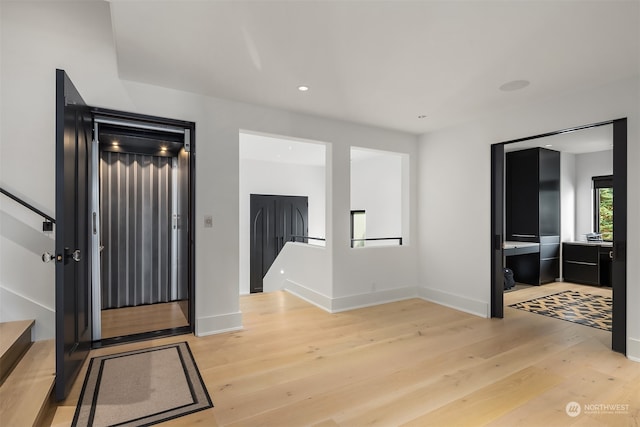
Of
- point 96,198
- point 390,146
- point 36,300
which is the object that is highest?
point 390,146

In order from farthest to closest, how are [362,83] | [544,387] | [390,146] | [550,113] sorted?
[390,146] → [550,113] → [362,83] → [544,387]

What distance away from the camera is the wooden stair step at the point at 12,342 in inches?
88.8

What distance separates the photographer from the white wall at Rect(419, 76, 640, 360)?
2.95 m

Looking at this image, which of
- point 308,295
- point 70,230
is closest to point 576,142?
point 308,295

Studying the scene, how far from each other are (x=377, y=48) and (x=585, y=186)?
6537 mm

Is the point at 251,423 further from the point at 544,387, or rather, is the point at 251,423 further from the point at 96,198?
the point at 96,198

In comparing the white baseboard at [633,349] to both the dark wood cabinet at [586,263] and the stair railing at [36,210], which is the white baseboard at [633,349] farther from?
the stair railing at [36,210]

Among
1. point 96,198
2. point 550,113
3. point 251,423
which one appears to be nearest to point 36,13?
point 96,198

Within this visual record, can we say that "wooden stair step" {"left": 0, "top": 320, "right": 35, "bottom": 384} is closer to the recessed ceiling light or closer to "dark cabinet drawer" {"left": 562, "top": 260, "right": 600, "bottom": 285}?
the recessed ceiling light

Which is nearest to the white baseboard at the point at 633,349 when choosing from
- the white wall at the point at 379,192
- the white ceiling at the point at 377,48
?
the white ceiling at the point at 377,48

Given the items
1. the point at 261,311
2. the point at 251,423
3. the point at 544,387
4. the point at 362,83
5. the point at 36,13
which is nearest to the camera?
the point at 251,423

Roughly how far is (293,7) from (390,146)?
3112mm

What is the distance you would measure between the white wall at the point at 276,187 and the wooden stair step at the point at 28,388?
5.07m

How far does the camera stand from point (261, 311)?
4.37 meters
